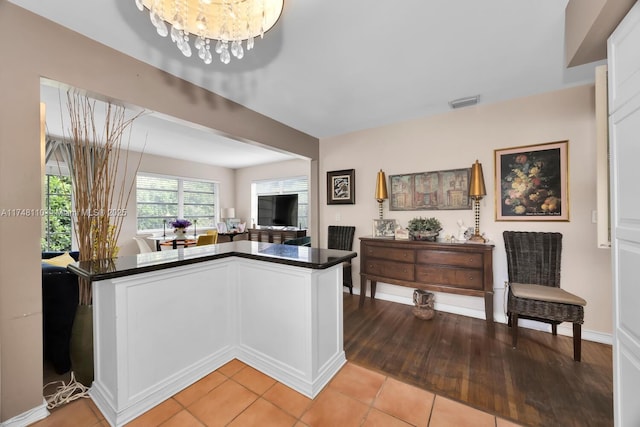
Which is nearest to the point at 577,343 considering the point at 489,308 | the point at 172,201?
the point at 489,308

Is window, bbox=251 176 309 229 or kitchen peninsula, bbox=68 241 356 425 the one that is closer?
kitchen peninsula, bbox=68 241 356 425

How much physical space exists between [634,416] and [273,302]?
5.95 ft

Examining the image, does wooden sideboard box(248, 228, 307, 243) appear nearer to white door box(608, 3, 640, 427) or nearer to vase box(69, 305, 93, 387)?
vase box(69, 305, 93, 387)

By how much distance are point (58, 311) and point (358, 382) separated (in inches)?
88.3

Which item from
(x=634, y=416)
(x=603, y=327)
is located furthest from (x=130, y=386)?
(x=603, y=327)

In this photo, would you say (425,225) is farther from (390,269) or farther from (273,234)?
(273,234)

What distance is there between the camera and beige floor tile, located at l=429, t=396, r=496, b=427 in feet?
4.52

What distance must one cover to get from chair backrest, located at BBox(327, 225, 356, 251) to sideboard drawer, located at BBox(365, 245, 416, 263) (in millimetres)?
524

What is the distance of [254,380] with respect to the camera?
1.73 meters

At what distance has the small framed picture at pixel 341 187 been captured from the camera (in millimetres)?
3664

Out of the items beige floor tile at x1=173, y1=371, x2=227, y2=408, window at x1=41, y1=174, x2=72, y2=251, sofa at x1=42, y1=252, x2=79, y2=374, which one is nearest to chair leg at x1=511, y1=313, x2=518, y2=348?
beige floor tile at x1=173, y1=371, x2=227, y2=408

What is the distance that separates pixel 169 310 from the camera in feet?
5.22

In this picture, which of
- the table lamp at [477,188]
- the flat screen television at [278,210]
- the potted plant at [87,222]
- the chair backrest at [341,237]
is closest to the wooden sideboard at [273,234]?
the flat screen television at [278,210]

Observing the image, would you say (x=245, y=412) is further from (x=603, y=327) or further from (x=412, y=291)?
(x=603, y=327)
